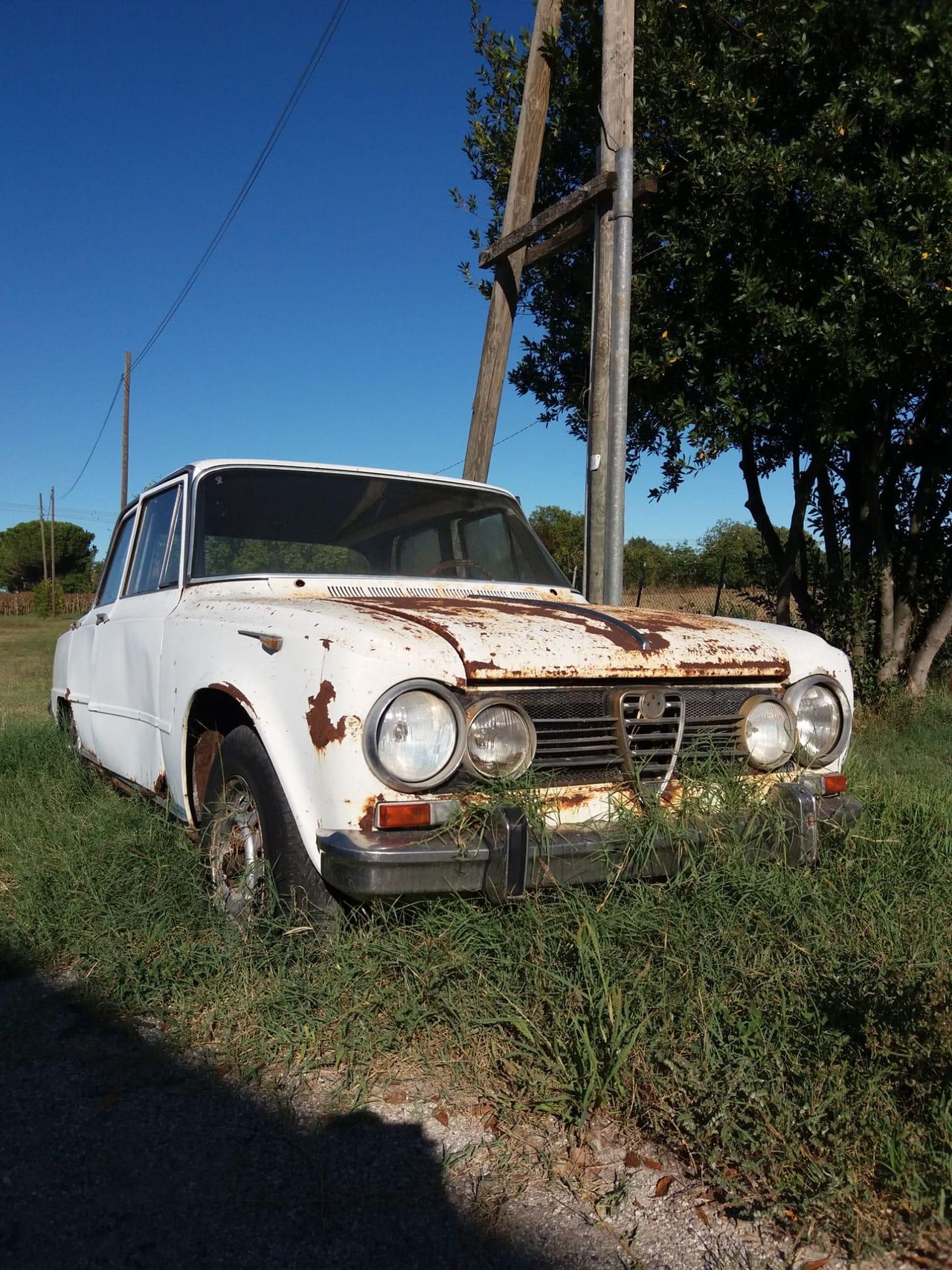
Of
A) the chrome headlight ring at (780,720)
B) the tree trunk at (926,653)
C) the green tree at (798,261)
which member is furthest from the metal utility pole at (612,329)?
the tree trunk at (926,653)

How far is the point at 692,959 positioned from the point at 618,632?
0.98 m

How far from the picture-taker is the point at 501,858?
2.53m

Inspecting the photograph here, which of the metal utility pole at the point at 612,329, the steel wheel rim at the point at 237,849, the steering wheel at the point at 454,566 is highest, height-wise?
the metal utility pole at the point at 612,329

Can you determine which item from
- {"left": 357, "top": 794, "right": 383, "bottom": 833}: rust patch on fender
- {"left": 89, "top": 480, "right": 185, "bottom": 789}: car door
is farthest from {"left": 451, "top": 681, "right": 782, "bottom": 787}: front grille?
{"left": 89, "top": 480, "right": 185, "bottom": 789}: car door

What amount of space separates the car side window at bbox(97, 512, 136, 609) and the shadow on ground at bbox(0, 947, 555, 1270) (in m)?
2.93

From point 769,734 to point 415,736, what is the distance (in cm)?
127

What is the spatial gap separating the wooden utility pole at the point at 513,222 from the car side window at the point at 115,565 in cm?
283

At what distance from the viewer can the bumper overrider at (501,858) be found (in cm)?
247

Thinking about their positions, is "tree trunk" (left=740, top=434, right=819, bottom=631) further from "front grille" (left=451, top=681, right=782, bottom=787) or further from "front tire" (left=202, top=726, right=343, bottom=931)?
"front tire" (left=202, top=726, right=343, bottom=931)

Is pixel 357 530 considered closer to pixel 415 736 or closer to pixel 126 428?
pixel 415 736

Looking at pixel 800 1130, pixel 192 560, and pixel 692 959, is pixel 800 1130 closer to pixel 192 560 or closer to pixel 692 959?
pixel 692 959

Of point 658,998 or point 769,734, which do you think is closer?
point 658,998

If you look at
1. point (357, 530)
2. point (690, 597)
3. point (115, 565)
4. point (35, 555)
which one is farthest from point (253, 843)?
point (35, 555)

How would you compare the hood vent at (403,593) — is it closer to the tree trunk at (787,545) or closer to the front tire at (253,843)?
the front tire at (253,843)
